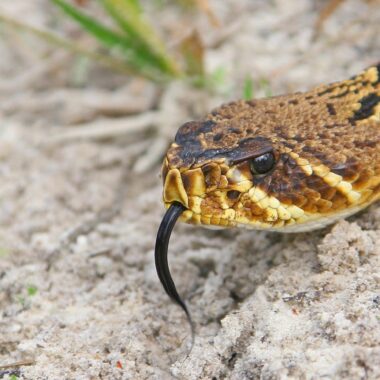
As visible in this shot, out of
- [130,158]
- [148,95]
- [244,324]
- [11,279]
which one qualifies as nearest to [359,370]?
[244,324]

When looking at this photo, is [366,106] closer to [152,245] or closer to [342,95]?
[342,95]

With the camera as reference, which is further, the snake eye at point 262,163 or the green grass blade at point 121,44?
the green grass blade at point 121,44

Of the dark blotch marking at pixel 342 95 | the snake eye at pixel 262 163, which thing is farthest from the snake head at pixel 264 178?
the dark blotch marking at pixel 342 95

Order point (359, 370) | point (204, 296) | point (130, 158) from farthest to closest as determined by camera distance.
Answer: point (130, 158) → point (204, 296) → point (359, 370)

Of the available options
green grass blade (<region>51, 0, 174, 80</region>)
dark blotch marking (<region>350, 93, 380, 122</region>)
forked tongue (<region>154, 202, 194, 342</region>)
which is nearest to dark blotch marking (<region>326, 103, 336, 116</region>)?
dark blotch marking (<region>350, 93, 380, 122</region>)

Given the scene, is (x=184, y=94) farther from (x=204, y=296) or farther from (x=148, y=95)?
(x=204, y=296)

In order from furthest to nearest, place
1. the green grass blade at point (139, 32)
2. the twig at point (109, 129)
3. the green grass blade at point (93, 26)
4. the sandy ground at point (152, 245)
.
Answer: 1. the twig at point (109, 129)
2. the green grass blade at point (139, 32)
3. the green grass blade at point (93, 26)
4. the sandy ground at point (152, 245)

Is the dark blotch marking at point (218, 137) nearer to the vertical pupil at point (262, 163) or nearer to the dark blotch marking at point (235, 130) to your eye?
the dark blotch marking at point (235, 130)
